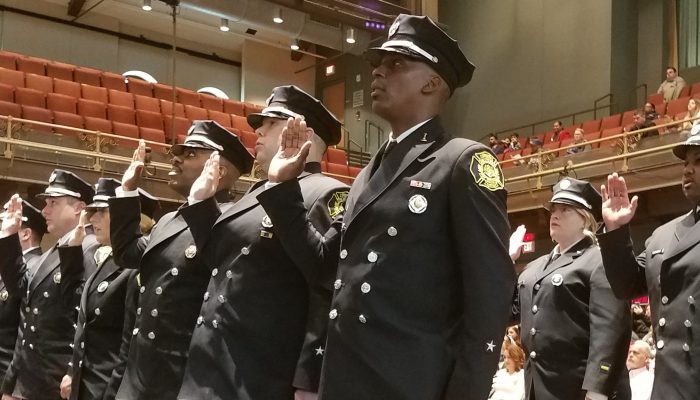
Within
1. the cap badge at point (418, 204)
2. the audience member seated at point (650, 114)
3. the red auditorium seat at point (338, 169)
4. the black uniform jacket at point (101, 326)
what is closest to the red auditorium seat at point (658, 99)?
the audience member seated at point (650, 114)

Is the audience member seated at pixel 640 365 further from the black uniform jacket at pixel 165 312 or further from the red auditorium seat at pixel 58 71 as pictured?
the red auditorium seat at pixel 58 71

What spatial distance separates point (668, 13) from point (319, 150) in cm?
1098

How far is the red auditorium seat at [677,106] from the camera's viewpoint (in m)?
9.98

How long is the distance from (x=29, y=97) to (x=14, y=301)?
5.55m

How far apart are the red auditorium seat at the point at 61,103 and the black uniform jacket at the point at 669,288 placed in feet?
27.8

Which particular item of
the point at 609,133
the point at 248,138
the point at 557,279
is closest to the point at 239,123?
the point at 248,138

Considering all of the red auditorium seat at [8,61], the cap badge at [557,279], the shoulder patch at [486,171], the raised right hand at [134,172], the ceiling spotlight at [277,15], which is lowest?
the cap badge at [557,279]

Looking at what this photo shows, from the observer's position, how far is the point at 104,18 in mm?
13531

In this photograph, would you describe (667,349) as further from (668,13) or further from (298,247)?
(668,13)

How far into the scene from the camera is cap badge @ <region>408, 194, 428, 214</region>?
1.88 meters

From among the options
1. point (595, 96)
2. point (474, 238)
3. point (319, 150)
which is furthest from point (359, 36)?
point (474, 238)

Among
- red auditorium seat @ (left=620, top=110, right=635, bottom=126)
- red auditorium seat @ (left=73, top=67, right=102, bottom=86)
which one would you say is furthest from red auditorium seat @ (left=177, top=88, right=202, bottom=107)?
red auditorium seat @ (left=620, top=110, right=635, bottom=126)

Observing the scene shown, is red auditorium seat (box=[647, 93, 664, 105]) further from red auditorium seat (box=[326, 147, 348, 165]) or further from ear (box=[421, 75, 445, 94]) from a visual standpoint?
ear (box=[421, 75, 445, 94])

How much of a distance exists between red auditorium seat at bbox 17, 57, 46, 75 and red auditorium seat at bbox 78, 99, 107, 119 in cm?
121
